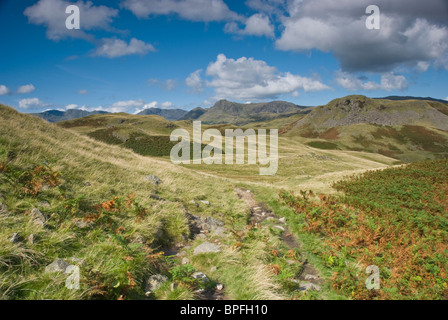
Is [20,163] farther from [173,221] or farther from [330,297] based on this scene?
[330,297]

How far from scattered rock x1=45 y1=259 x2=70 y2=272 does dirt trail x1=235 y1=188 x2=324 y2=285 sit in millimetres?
6403

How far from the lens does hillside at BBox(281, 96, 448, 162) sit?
130738 millimetres

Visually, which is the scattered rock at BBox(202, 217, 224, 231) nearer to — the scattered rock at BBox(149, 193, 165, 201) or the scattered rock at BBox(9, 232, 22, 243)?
the scattered rock at BBox(149, 193, 165, 201)

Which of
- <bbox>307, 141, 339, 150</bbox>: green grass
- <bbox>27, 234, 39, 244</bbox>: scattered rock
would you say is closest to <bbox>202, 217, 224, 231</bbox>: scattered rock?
<bbox>27, 234, 39, 244</bbox>: scattered rock

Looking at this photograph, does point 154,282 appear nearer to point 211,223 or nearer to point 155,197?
point 211,223

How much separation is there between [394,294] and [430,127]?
204m

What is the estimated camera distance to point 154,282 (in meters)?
5.55

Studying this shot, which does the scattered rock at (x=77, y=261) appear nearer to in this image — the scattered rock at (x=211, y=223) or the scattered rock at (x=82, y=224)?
the scattered rock at (x=82, y=224)

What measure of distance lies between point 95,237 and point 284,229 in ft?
28.0

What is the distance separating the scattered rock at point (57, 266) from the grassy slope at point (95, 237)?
0.15m

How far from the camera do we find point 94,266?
5.22 meters

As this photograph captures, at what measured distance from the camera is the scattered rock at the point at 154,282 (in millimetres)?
5437

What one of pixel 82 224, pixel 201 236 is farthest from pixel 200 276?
pixel 82 224
